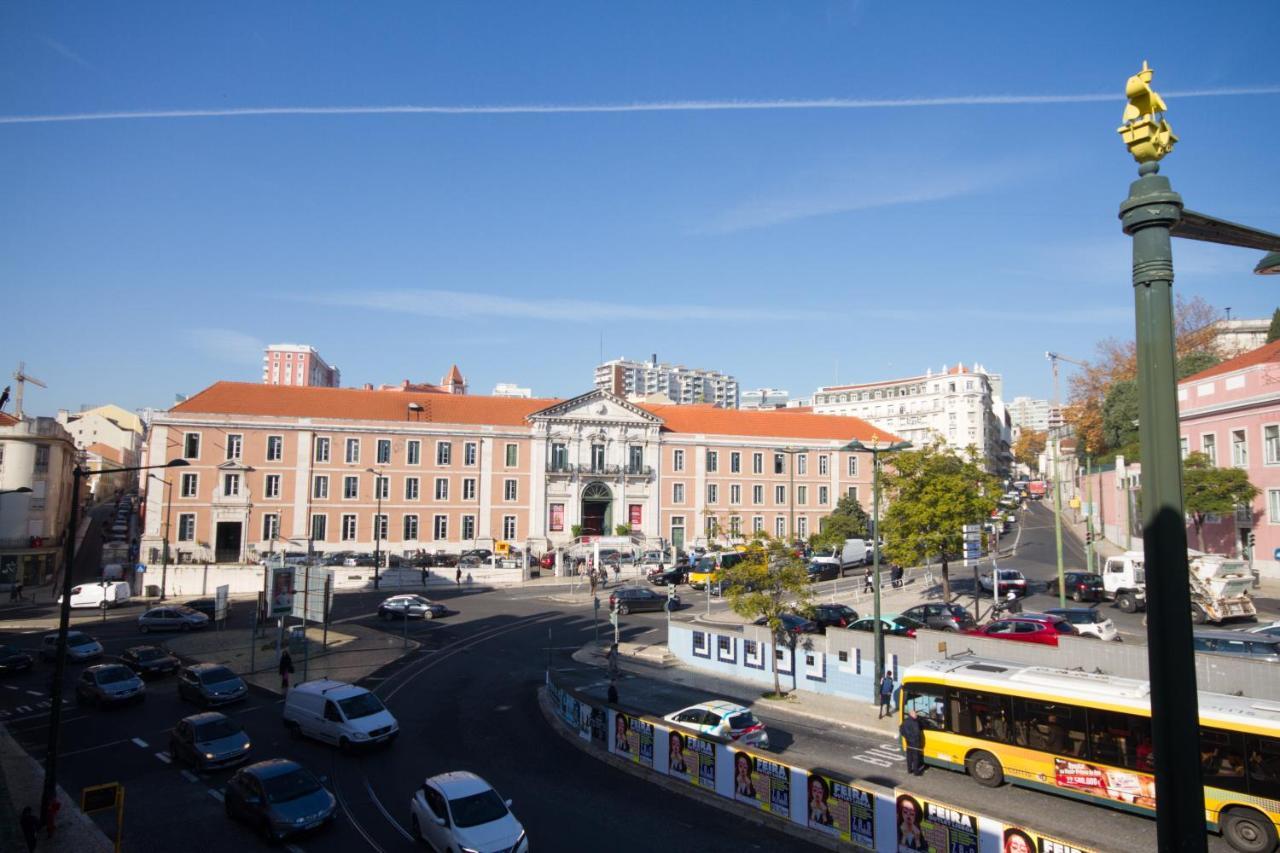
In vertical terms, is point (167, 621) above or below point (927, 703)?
below

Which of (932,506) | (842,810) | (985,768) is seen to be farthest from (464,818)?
(932,506)

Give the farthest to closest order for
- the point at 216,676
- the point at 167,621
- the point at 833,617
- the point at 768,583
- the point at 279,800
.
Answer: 1. the point at 167,621
2. the point at 833,617
3. the point at 768,583
4. the point at 216,676
5. the point at 279,800

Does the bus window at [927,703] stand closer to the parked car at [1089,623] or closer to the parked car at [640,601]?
the parked car at [1089,623]

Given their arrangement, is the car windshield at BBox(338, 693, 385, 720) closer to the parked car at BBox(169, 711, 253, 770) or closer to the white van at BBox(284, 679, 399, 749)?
the white van at BBox(284, 679, 399, 749)

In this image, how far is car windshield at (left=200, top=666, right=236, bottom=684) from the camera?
90.6 feet

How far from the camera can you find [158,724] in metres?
25.4

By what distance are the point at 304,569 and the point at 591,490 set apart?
41.8 m

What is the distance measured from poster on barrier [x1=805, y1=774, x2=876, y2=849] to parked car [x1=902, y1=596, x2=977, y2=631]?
841 inches

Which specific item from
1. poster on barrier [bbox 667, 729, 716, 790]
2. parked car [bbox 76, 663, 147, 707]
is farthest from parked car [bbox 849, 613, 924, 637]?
parked car [bbox 76, 663, 147, 707]

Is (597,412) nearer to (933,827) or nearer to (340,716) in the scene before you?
(340,716)

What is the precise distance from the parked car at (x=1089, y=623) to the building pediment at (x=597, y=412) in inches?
1830

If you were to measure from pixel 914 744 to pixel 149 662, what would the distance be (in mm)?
28920

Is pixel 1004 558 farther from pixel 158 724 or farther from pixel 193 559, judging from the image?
pixel 193 559

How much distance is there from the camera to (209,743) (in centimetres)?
2061
